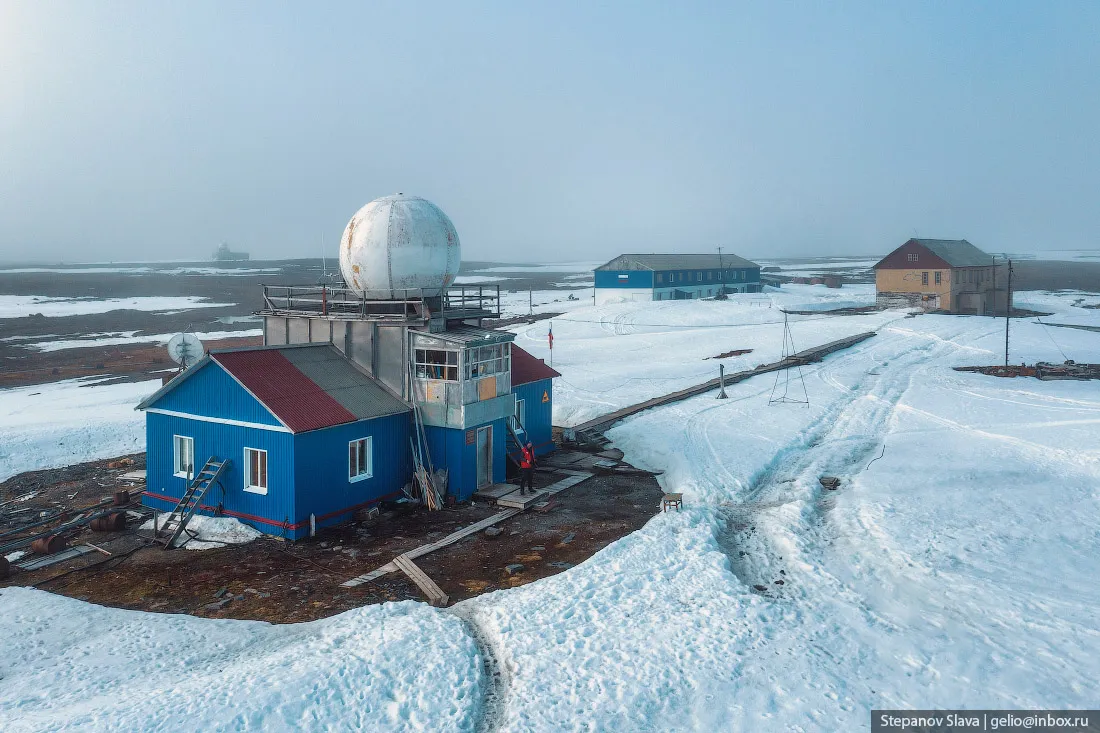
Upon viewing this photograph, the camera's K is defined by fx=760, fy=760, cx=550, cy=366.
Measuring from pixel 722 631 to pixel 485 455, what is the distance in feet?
34.0

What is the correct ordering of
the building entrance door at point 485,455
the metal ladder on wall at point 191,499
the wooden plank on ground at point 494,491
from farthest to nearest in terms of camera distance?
the building entrance door at point 485,455 < the wooden plank on ground at point 494,491 < the metal ladder on wall at point 191,499

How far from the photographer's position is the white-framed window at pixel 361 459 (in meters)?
19.2

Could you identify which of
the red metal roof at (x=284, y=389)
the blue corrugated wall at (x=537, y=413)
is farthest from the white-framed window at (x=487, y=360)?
the red metal roof at (x=284, y=389)

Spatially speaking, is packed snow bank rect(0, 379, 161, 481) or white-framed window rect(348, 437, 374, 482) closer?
white-framed window rect(348, 437, 374, 482)

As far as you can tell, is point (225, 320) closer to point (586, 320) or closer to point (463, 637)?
point (586, 320)

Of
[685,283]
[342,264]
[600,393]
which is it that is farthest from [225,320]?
[342,264]

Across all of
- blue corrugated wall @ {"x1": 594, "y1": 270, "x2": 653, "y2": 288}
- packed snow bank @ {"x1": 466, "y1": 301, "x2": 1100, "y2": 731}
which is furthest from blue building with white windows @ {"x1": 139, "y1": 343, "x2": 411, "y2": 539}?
blue corrugated wall @ {"x1": 594, "y1": 270, "x2": 653, "y2": 288}

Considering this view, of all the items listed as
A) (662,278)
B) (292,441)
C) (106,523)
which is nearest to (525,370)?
(292,441)

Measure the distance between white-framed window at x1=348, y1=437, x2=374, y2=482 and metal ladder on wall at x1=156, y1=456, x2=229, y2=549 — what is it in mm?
2946

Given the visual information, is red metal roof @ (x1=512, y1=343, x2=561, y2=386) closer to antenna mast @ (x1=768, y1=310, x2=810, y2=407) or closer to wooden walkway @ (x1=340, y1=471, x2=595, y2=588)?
wooden walkway @ (x1=340, y1=471, x2=595, y2=588)

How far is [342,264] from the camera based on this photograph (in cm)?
2269

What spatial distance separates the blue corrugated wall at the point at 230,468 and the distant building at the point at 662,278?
5939 cm

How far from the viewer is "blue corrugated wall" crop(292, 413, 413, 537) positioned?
1775 cm

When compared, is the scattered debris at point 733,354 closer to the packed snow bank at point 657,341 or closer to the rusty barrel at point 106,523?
the packed snow bank at point 657,341
